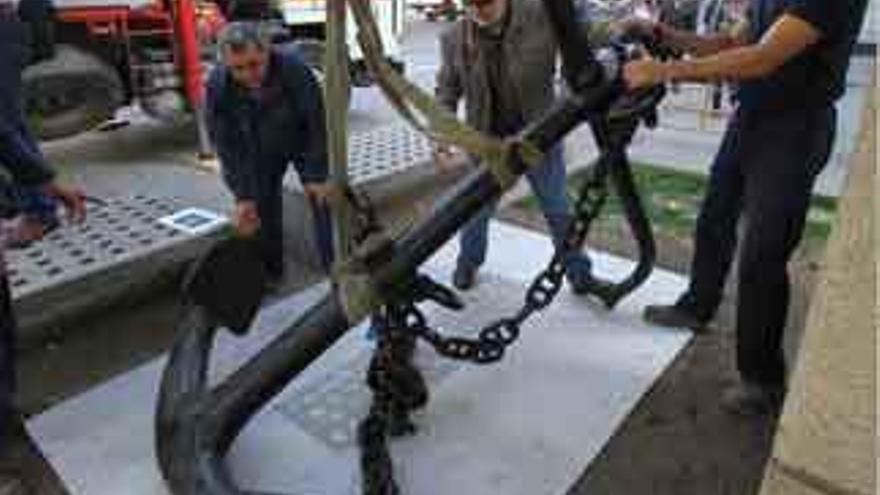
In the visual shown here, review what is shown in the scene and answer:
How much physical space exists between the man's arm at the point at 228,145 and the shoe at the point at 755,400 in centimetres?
174

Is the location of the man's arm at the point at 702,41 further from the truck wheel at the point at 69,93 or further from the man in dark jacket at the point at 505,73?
the truck wheel at the point at 69,93

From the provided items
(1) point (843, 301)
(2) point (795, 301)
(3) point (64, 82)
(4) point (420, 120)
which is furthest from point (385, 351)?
(3) point (64, 82)

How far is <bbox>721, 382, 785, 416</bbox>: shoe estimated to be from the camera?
7.93ft

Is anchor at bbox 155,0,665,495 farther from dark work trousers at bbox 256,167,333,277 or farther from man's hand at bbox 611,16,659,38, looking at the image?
dark work trousers at bbox 256,167,333,277

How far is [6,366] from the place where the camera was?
7.63 feet

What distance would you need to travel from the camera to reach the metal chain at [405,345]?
1.78m

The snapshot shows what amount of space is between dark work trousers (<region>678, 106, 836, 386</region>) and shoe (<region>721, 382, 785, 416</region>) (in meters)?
0.02

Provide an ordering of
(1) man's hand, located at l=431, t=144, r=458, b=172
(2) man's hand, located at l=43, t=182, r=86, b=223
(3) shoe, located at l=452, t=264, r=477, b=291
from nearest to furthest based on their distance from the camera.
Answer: (1) man's hand, located at l=431, t=144, r=458, b=172 → (3) shoe, located at l=452, t=264, r=477, b=291 → (2) man's hand, located at l=43, t=182, r=86, b=223

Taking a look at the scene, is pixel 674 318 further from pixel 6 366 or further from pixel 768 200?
pixel 6 366

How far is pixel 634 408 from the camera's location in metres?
2.50

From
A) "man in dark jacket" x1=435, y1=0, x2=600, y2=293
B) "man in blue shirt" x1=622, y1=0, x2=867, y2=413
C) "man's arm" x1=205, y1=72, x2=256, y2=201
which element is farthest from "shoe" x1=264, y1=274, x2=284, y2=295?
"man in blue shirt" x1=622, y1=0, x2=867, y2=413

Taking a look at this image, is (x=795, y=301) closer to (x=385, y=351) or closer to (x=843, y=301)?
(x=385, y=351)

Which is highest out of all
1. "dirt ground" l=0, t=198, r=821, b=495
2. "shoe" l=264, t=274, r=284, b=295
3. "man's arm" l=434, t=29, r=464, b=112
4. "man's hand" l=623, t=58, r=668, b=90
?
"man's hand" l=623, t=58, r=668, b=90

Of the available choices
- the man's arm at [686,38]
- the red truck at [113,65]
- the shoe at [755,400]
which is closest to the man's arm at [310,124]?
the man's arm at [686,38]
